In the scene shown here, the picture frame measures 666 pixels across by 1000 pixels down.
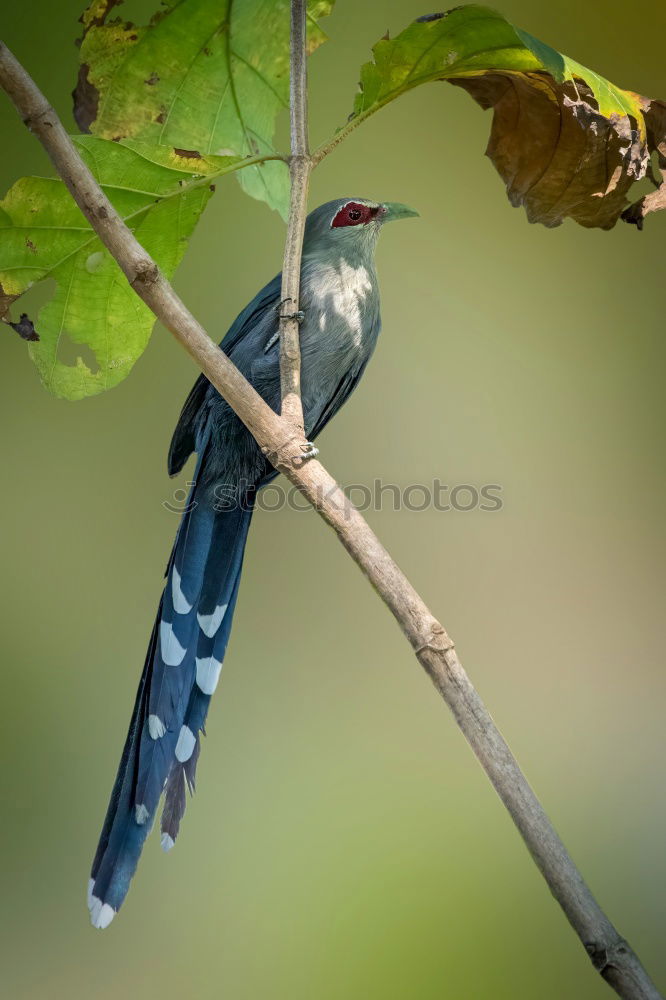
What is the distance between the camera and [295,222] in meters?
0.80

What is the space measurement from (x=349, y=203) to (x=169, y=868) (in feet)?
3.30

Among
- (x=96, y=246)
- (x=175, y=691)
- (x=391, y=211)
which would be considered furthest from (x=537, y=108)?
(x=175, y=691)

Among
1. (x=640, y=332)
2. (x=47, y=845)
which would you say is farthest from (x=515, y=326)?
(x=47, y=845)

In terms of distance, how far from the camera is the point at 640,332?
65.9 inches

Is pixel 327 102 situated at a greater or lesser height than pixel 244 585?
greater

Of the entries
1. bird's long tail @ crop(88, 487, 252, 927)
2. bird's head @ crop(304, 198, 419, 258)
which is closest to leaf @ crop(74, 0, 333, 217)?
bird's head @ crop(304, 198, 419, 258)

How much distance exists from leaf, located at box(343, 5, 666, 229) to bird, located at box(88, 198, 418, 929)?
180 millimetres

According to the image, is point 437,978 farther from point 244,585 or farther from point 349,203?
point 349,203

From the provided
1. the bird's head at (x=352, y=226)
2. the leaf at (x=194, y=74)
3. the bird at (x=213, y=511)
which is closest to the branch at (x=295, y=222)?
the bird at (x=213, y=511)

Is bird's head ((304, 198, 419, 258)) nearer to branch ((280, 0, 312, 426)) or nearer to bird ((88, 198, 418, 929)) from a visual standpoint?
bird ((88, 198, 418, 929))

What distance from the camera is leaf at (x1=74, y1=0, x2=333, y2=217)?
3.17 feet

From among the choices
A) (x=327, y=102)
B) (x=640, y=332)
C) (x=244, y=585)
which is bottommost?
(x=244, y=585)

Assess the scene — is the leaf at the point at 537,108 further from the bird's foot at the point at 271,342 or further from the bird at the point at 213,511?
the bird's foot at the point at 271,342

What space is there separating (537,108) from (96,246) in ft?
1.71
